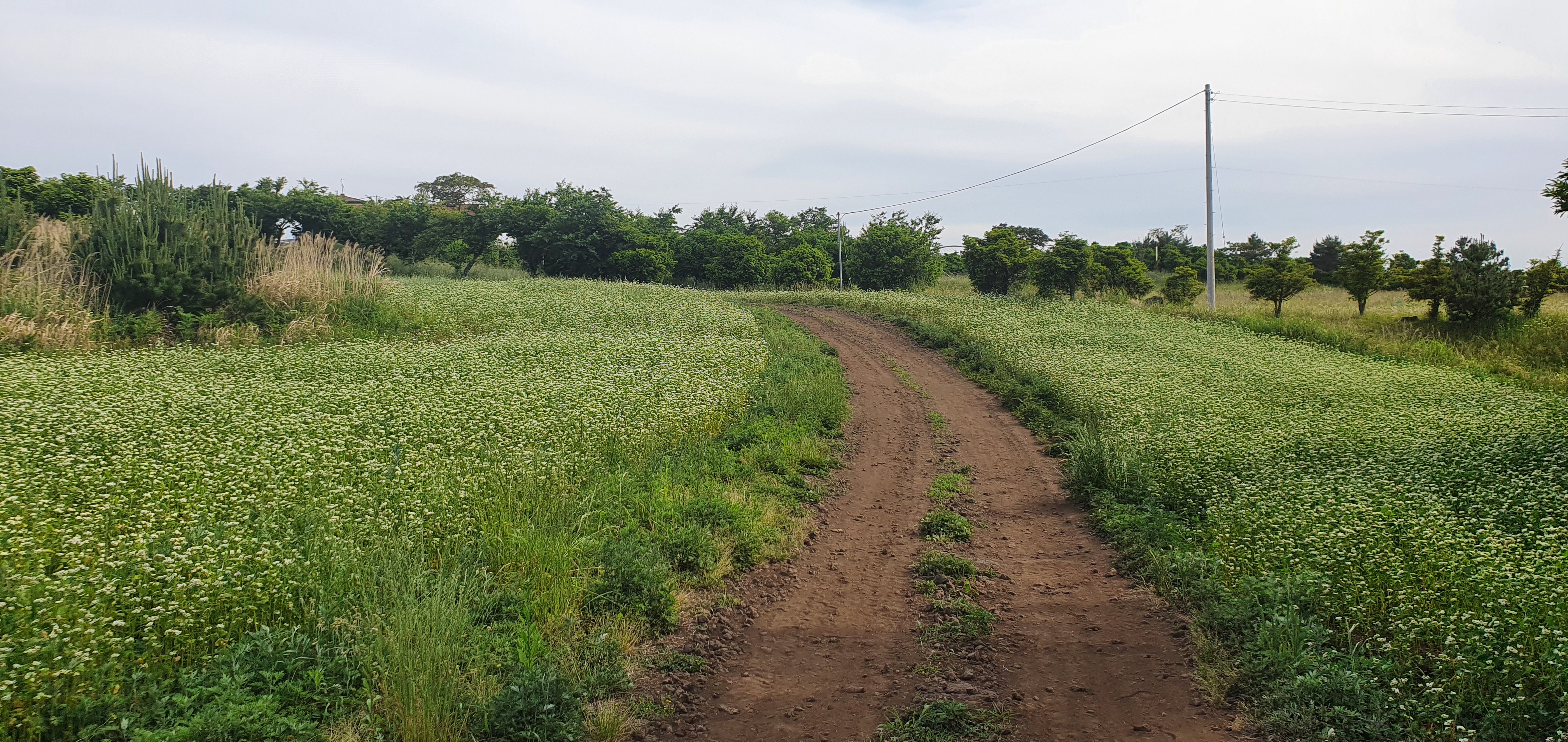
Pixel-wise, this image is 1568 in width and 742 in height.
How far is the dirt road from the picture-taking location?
4836mm

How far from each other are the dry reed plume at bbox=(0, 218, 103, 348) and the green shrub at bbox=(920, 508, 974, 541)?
14.2m

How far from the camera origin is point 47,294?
13.7 m

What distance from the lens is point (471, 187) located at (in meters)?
81.5

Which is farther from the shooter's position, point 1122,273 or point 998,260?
point 998,260

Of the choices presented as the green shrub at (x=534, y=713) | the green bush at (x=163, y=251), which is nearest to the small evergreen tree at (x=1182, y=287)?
the green bush at (x=163, y=251)

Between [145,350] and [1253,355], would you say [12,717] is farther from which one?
[1253,355]

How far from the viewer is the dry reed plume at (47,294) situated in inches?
504

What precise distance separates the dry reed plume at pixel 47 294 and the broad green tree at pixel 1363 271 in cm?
3551

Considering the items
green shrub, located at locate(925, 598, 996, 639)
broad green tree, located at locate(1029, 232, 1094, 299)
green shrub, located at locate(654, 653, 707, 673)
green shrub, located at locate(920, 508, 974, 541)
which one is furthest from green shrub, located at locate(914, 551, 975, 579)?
broad green tree, located at locate(1029, 232, 1094, 299)

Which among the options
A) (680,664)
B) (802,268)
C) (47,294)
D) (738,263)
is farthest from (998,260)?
(680,664)

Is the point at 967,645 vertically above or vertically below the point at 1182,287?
below

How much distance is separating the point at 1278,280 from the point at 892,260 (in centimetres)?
2634

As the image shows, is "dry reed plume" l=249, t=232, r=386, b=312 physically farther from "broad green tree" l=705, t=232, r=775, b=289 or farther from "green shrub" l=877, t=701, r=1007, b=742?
"broad green tree" l=705, t=232, r=775, b=289

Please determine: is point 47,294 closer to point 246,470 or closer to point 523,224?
point 246,470
